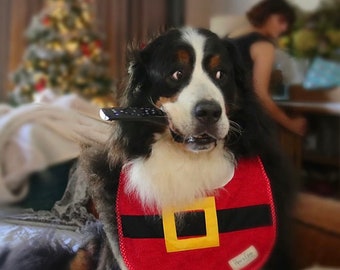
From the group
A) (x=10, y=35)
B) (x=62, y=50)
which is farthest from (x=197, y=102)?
(x=10, y=35)

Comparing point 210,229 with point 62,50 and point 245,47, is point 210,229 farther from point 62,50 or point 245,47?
point 62,50

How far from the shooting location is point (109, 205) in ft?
2.34

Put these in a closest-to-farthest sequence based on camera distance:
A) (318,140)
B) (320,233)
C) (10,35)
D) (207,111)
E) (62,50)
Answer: (207,111)
(320,233)
(318,140)
(62,50)
(10,35)

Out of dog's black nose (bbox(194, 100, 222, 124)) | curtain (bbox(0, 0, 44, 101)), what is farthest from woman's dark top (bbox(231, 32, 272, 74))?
curtain (bbox(0, 0, 44, 101))

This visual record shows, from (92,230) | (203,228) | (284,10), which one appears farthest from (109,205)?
(284,10)

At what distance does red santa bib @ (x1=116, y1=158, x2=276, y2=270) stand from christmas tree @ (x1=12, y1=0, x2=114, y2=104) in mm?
1868

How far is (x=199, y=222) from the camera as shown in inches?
28.4

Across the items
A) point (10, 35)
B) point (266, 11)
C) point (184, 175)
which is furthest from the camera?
point (10, 35)

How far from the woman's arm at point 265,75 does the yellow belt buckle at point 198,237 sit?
0.18 meters

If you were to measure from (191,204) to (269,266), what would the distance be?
19cm

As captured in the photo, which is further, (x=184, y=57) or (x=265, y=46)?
(x=265, y=46)

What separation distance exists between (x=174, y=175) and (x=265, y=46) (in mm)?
267

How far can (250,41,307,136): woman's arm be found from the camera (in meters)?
0.73

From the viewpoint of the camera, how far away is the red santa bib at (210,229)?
713 mm
